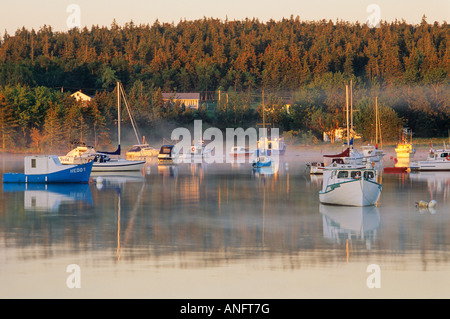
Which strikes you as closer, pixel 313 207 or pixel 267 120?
pixel 313 207

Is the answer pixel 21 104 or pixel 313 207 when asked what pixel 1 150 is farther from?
pixel 313 207

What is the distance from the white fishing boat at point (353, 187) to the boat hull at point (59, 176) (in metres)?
24.9

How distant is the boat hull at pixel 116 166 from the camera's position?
7562 centimetres

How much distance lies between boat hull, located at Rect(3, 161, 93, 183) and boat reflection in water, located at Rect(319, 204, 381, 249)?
23.9 metres

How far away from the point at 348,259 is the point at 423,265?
8.85 ft

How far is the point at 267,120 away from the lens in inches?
6535

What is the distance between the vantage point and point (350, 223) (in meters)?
35.2

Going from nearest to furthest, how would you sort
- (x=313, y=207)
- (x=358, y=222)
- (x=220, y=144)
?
(x=358, y=222)
(x=313, y=207)
(x=220, y=144)

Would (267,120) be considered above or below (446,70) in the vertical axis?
below

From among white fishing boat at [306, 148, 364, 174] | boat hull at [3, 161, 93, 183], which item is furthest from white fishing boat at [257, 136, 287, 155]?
boat hull at [3, 161, 93, 183]

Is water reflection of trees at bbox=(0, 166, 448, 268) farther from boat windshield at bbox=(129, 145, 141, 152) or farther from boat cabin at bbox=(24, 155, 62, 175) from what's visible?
boat windshield at bbox=(129, 145, 141, 152)

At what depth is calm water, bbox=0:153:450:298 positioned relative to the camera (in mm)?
22266
